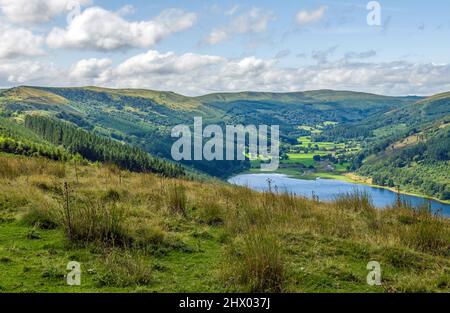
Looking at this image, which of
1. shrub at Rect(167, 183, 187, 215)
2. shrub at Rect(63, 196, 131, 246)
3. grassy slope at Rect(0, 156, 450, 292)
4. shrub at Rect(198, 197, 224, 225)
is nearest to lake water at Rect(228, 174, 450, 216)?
grassy slope at Rect(0, 156, 450, 292)

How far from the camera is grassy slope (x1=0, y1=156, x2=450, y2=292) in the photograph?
707 centimetres

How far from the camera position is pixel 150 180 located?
1783cm

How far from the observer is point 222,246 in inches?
375

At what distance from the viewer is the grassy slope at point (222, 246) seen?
7070 millimetres

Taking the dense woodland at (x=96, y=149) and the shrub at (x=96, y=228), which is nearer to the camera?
the shrub at (x=96, y=228)

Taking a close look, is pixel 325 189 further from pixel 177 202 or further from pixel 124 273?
pixel 124 273

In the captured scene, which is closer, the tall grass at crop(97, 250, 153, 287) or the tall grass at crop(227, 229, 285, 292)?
the tall grass at crop(227, 229, 285, 292)
